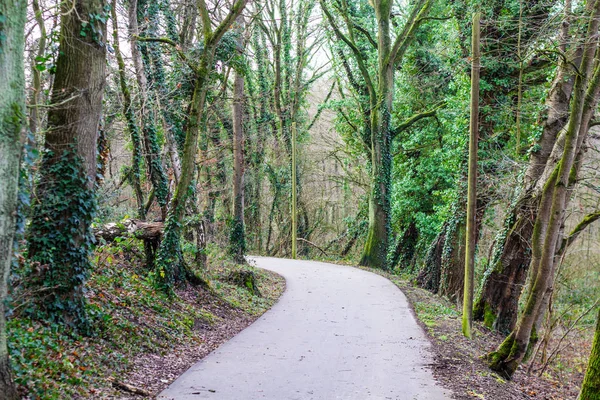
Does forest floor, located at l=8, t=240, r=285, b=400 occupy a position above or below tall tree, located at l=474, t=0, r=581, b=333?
below

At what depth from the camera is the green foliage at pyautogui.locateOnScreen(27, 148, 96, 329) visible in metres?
7.23

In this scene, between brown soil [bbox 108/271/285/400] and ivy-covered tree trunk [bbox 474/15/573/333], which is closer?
brown soil [bbox 108/271/285/400]

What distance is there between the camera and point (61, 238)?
7.38 metres

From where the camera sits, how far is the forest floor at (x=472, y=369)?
7617 mm

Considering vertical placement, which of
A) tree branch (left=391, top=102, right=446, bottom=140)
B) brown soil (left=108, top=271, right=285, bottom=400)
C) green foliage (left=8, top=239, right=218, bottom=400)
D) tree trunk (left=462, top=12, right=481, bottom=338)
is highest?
tree branch (left=391, top=102, right=446, bottom=140)

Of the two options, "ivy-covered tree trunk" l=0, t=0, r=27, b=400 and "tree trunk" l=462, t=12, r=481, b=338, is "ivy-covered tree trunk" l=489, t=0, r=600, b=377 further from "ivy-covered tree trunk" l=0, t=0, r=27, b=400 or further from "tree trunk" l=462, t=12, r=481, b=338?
"ivy-covered tree trunk" l=0, t=0, r=27, b=400

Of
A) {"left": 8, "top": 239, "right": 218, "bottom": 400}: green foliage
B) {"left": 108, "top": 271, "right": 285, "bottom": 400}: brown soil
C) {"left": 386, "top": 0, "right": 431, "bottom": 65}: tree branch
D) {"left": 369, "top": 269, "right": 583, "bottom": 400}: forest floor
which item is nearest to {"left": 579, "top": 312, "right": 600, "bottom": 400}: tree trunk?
{"left": 369, "top": 269, "right": 583, "bottom": 400}: forest floor

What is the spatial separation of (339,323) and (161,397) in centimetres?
606

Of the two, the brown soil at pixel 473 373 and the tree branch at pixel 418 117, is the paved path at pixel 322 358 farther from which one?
the tree branch at pixel 418 117

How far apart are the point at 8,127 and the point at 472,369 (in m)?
7.70

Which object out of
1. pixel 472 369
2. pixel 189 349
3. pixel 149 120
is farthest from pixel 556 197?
pixel 149 120

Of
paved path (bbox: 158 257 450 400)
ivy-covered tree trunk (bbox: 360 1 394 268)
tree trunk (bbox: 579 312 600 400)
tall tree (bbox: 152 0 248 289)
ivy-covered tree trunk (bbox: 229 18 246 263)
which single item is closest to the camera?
tree trunk (bbox: 579 312 600 400)

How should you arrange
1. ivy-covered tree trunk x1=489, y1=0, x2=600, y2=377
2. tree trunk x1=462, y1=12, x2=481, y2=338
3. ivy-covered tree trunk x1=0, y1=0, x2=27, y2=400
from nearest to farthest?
1. ivy-covered tree trunk x1=0, y1=0, x2=27, y2=400
2. ivy-covered tree trunk x1=489, y1=0, x2=600, y2=377
3. tree trunk x1=462, y1=12, x2=481, y2=338

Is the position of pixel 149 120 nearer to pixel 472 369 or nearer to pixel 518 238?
pixel 472 369
